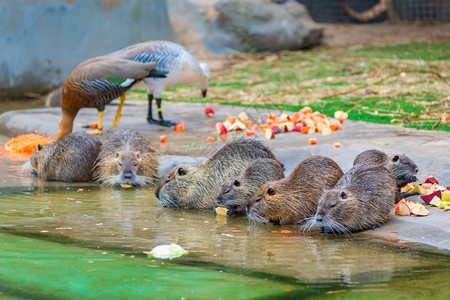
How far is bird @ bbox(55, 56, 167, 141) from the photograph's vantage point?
744 centimetres

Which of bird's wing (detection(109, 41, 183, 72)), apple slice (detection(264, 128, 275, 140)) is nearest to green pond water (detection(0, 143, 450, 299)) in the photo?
apple slice (detection(264, 128, 275, 140))

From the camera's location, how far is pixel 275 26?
14.8 m

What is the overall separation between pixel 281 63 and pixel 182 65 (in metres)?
5.43

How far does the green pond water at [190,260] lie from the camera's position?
11.2 feet

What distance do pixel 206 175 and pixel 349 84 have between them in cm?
528

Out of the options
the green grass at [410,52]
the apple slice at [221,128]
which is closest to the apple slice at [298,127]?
the apple slice at [221,128]

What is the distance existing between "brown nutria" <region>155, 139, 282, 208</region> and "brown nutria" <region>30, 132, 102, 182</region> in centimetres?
111

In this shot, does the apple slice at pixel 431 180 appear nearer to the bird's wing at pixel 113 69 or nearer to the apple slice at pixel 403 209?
the apple slice at pixel 403 209

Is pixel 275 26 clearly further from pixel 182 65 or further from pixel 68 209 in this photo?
pixel 68 209

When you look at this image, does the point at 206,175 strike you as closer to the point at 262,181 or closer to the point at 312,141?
the point at 262,181

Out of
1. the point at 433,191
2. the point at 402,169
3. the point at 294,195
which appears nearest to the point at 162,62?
the point at 294,195

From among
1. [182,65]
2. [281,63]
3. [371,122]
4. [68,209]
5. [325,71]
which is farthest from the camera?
[281,63]

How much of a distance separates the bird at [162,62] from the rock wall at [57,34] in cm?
410

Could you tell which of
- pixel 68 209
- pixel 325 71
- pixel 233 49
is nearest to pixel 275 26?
pixel 233 49
